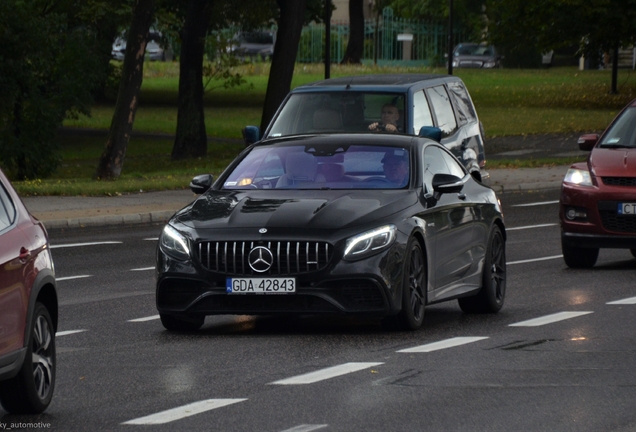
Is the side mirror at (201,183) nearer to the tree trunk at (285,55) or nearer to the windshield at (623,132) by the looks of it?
the windshield at (623,132)

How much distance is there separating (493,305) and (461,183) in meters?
1.27

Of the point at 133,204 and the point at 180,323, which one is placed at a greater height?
the point at 180,323

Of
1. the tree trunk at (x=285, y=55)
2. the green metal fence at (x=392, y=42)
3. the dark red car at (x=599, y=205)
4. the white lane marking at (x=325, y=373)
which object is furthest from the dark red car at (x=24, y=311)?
the green metal fence at (x=392, y=42)

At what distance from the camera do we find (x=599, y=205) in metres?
15.7

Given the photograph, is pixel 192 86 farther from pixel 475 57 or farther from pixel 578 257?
pixel 475 57

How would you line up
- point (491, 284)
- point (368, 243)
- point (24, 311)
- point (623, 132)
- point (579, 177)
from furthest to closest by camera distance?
point (623, 132) < point (579, 177) < point (491, 284) < point (368, 243) < point (24, 311)

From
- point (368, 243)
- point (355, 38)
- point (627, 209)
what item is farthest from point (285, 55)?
point (355, 38)

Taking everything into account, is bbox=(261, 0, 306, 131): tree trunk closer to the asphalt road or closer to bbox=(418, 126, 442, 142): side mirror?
bbox=(418, 126, 442, 142): side mirror

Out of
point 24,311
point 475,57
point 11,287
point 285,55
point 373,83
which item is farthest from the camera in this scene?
point 475,57

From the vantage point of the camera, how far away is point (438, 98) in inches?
750

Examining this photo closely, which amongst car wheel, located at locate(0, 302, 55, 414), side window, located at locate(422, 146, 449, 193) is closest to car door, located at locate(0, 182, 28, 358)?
car wheel, located at locate(0, 302, 55, 414)

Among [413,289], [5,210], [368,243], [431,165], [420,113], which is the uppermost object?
[5,210]

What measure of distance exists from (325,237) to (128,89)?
19614 mm

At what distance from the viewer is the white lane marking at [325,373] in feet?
29.8
